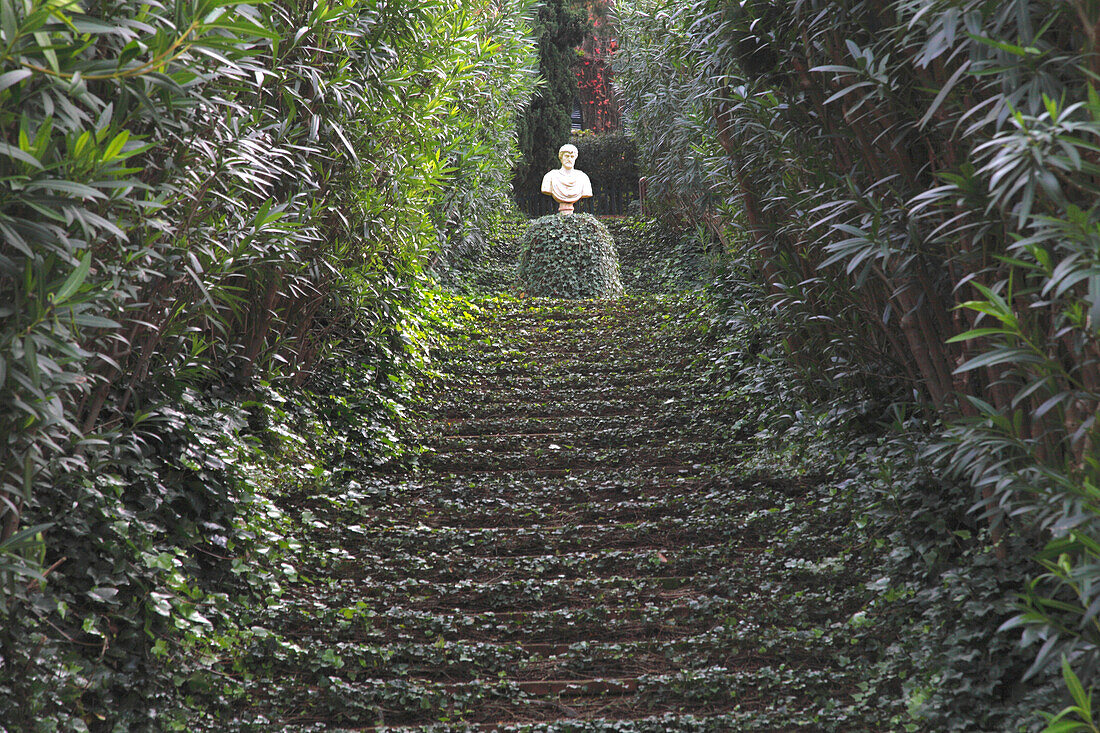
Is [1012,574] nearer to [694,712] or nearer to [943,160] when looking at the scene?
[694,712]

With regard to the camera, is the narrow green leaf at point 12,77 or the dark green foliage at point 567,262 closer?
the narrow green leaf at point 12,77

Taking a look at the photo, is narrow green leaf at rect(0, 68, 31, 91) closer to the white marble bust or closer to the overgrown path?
the overgrown path

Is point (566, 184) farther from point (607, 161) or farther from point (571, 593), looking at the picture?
point (571, 593)

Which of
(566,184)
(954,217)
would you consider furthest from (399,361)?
(566,184)

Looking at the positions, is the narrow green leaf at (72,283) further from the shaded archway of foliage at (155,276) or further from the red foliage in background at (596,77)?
the red foliage in background at (596,77)

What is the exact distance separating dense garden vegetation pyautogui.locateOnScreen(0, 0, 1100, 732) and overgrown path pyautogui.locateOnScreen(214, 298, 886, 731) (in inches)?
1.3

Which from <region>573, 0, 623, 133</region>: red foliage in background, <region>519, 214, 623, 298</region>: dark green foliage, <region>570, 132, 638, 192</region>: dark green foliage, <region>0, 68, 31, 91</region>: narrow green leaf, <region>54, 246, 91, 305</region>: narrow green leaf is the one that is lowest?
<region>54, 246, 91, 305</region>: narrow green leaf

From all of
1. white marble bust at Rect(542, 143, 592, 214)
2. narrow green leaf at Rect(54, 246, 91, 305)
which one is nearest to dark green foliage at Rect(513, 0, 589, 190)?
white marble bust at Rect(542, 143, 592, 214)

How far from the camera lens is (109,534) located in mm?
2609

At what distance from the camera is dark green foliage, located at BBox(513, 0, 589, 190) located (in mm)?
14133

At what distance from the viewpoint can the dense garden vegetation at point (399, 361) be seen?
191cm

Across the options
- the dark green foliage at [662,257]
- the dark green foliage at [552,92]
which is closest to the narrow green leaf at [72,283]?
the dark green foliage at [662,257]

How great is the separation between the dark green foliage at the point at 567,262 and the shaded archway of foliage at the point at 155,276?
3713mm

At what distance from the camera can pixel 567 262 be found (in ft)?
29.2
